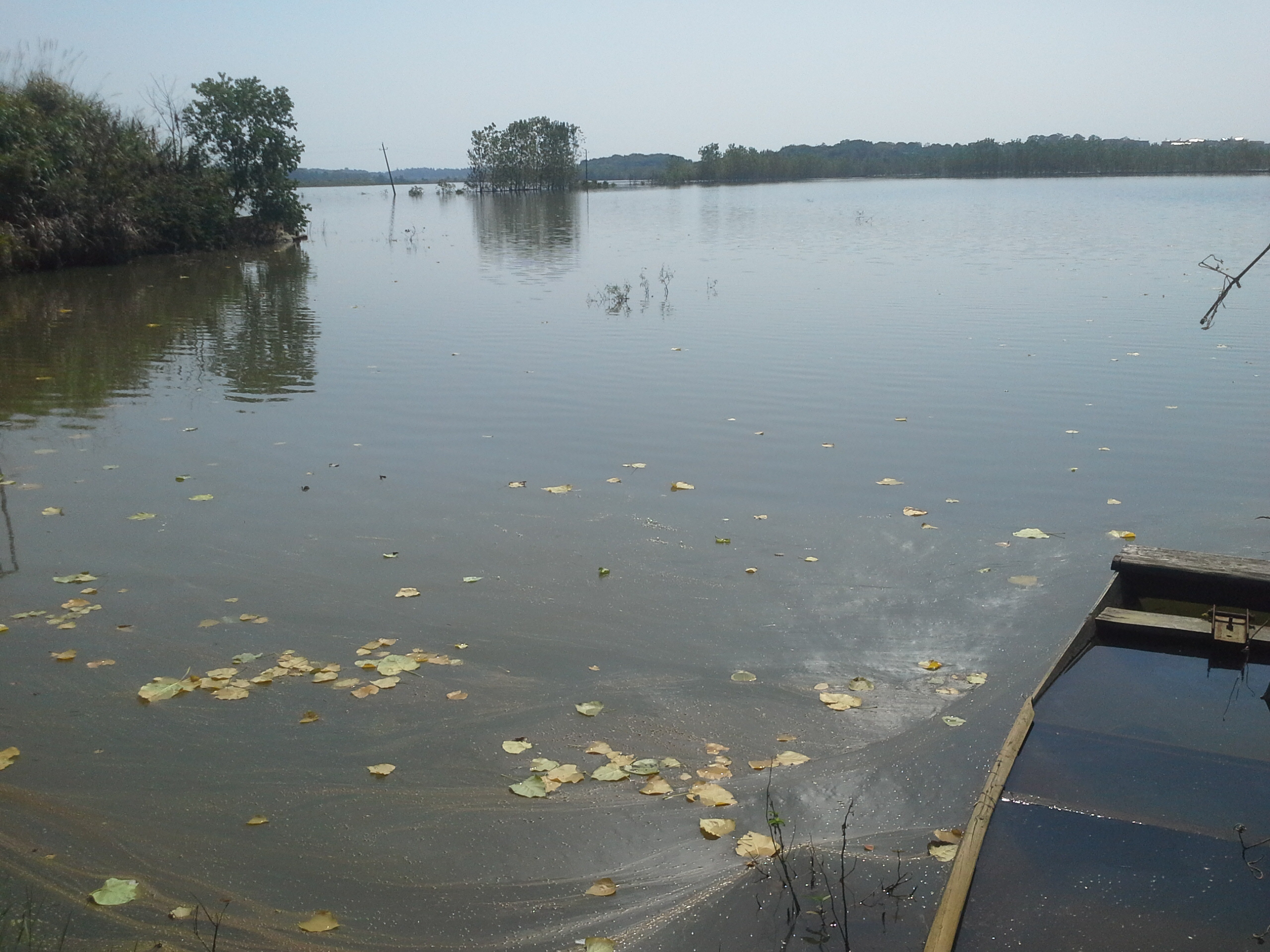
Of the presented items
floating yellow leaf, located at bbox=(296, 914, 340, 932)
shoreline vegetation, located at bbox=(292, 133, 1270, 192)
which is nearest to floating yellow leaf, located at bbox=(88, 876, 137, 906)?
floating yellow leaf, located at bbox=(296, 914, 340, 932)

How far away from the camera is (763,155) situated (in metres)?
129

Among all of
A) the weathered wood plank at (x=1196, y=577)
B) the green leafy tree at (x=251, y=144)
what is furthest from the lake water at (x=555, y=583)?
the green leafy tree at (x=251, y=144)

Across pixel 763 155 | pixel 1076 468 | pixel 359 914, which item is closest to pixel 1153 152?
pixel 763 155

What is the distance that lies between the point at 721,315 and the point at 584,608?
38.7 feet

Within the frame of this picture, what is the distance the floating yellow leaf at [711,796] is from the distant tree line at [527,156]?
101 metres

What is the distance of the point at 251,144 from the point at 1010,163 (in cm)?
10946

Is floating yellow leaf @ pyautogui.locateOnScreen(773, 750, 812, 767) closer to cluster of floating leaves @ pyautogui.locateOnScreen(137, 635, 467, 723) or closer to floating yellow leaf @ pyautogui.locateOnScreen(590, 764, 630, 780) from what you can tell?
floating yellow leaf @ pyautogui.locateOnScreen(590, 764, 630, 780)

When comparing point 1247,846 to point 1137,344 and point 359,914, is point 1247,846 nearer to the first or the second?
point 359,914

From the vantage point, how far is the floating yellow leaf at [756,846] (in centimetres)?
353

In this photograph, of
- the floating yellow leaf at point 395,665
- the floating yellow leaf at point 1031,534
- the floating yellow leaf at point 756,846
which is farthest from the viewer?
the floating yellow leaf at point 1031,534

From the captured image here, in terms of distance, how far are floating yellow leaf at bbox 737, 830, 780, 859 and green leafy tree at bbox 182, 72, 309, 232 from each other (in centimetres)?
3291

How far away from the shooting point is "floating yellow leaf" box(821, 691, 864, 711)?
460 centimetres

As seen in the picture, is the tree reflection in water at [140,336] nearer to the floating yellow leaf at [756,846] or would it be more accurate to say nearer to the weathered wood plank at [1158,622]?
the floating yellow leaf at [756,846]

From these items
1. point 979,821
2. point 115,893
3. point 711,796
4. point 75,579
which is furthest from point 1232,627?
point 75,579
